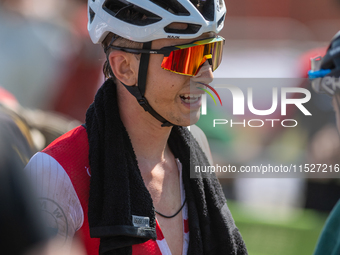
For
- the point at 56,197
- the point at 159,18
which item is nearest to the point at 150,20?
the point at 159,18

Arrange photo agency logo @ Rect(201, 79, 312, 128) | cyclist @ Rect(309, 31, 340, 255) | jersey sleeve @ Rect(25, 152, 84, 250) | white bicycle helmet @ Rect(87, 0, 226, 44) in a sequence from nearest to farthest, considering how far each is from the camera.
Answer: cyclist @ Rect(309, 31, 340, 255)
jersey sleeve @ Rect(25, 152, 84, 250)
white bicycle helmet @ Rect(87, 0, 226, 44)
photo agency logo @ Rect(201, 79, 312, 128)

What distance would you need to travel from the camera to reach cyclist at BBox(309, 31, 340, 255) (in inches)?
62.0

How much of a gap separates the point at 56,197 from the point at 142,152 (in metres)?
0.64

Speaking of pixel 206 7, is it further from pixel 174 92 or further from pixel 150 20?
pixel 174 92

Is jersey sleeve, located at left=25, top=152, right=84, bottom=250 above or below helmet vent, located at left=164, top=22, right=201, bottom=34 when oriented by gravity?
below

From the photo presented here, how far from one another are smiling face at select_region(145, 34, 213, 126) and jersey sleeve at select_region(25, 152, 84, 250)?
2.26 ft

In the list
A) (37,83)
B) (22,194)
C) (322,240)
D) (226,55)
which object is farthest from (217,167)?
(22,194)

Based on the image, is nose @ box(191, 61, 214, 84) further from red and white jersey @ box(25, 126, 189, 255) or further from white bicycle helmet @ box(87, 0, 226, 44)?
red and white jersey @ box(25, 126, 189, 255)

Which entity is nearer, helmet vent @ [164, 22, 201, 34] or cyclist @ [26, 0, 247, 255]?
cyclist @ [26, 0, 247, 255]

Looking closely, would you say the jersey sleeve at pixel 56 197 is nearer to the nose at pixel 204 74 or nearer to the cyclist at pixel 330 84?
the nose at pixel 204 74

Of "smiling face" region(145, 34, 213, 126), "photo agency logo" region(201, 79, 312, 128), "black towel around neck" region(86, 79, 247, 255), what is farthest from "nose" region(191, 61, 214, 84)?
"photo agency logo" region(201, 79, 312, 128)

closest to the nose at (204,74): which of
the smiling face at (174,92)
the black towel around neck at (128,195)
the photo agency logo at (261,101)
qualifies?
the smiling face at (174,92)

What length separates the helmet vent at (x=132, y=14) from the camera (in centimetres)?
217

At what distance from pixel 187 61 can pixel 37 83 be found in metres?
3.60
